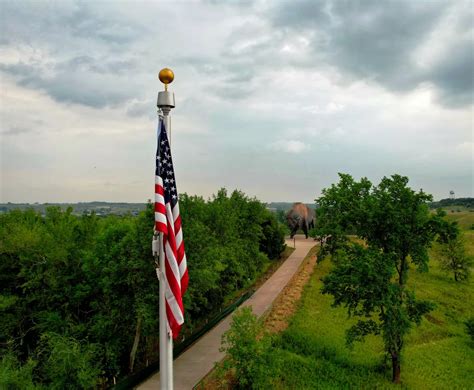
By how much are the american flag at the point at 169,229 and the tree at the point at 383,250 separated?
13.3m

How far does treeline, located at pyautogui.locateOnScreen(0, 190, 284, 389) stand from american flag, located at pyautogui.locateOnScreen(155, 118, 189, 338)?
11237mm

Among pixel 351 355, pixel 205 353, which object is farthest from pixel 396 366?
pixel 205 353

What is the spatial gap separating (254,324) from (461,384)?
41.1 ft

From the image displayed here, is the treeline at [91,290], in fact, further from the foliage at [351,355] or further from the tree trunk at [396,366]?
the tree trunk at [396,366]

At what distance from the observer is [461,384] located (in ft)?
70.6

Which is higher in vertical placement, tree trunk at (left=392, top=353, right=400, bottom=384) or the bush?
the bush

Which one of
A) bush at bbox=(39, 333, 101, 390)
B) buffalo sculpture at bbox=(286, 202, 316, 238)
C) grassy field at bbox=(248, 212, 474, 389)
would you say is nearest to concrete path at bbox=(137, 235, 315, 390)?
bush at bbox=(39, 333, 101, 390)

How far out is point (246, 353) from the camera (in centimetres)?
1731

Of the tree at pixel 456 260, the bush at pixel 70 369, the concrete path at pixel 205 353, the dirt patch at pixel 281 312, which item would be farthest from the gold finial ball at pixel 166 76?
the tree at pixel 456 260

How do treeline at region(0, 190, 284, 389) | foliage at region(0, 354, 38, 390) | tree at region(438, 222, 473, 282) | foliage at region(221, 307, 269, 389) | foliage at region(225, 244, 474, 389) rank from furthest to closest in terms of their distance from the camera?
tree at region(438, 222, 473, 282)
foliage at region(225, 244, 474, 389)
treeline at region(0, 190, 284, 389)
foliage at region(221, 307, 269, 389)
foliage at region(0, 354, 38, 390)

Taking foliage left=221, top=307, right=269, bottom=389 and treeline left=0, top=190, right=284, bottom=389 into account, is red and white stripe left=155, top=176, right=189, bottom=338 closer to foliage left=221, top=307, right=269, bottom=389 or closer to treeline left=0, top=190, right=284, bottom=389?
foliage left=221, top=307, right=269, bottom=389

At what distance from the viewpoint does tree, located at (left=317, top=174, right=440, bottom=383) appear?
19.6 meters

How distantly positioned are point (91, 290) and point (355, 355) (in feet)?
54.3

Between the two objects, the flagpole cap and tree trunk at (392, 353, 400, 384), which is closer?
the flagpole cap
